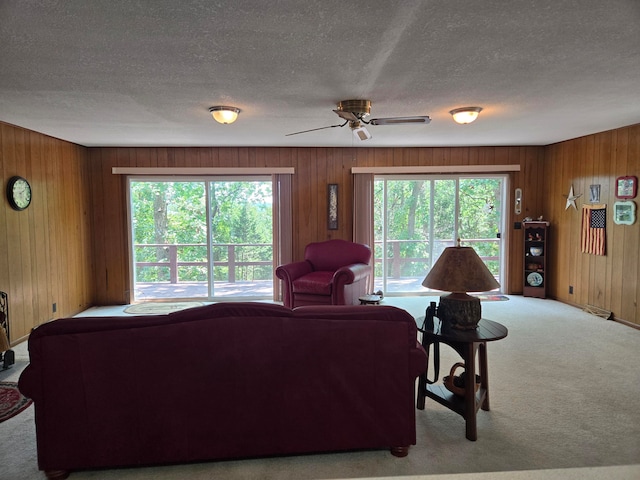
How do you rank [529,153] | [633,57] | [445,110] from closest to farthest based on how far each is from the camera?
1. [633,57]
2. [445,110]
3. [529,153]

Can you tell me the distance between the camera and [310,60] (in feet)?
7.86

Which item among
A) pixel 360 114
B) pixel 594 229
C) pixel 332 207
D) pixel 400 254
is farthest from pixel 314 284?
pixel 594 229

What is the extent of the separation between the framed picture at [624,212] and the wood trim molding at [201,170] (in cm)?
420

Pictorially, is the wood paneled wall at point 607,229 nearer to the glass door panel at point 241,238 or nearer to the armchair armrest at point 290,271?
the armchair armrest at point 290,271

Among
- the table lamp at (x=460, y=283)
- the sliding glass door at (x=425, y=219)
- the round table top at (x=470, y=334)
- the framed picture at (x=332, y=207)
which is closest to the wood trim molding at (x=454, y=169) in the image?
the sliding glass door at (x=425, y=219)

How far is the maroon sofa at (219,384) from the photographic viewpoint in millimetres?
1925

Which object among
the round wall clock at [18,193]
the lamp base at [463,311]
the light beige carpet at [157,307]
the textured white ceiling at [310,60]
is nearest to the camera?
the textured white ceiling at [310,60]

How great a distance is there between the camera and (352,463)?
2.08 m

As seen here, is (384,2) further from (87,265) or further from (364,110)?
(87,265)

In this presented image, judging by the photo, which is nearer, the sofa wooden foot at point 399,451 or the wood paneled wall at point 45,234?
the sofa wooden foot at point 399,451

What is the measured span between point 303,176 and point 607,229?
4.08m

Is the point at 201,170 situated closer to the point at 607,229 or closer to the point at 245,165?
the point at 245,165

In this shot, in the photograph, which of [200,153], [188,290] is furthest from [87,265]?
[200,153]

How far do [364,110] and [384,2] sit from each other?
1.60m
